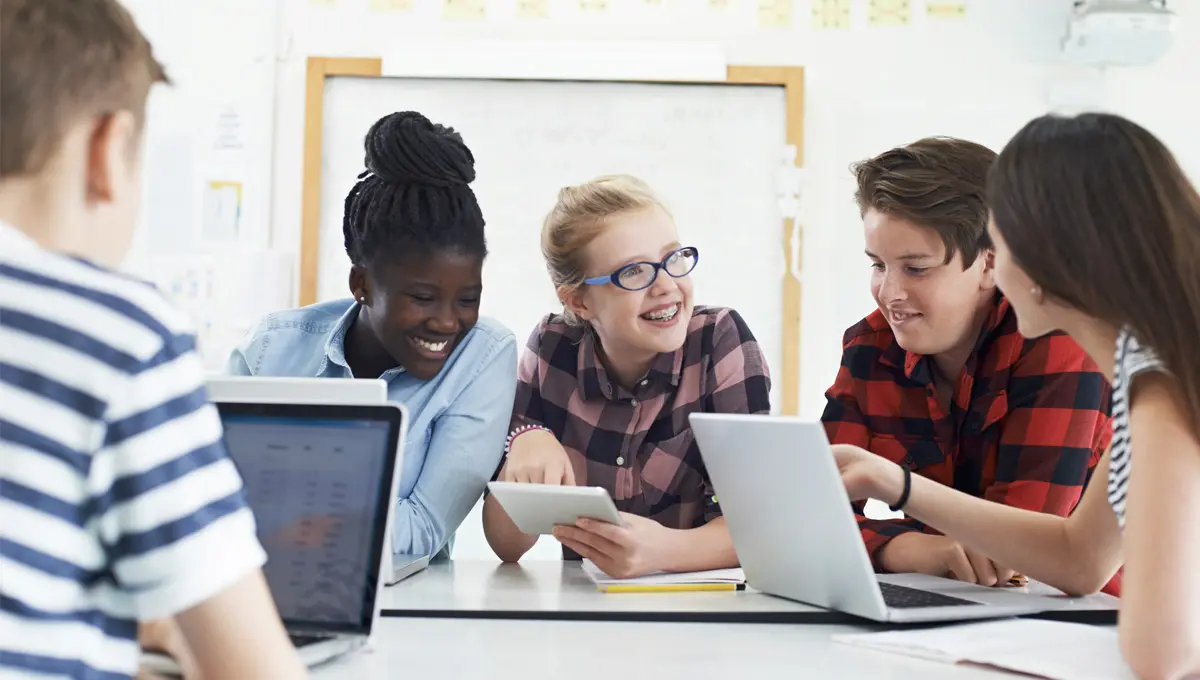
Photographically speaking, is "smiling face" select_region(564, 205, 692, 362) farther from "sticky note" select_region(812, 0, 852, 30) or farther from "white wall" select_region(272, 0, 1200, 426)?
"sticky note" select_region(812, 0, 852, 30)

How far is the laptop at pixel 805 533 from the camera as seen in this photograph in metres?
1.19

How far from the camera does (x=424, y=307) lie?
1812 mm

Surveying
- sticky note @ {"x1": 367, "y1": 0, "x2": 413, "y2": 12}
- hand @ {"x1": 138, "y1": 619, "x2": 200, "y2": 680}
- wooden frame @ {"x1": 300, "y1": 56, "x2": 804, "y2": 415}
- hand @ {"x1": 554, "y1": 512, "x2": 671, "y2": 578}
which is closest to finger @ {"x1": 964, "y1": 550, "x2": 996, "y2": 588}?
hand @ {"x1": 554, "y1": 512, "x2": 671, "y2": 578}

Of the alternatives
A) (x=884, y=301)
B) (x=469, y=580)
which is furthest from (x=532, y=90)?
(x=469, y=580)

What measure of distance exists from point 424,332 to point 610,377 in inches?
13.4

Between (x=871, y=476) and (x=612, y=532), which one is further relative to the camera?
(x=612, y=532)

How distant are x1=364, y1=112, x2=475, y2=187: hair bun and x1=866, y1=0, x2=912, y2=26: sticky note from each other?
5.94ft

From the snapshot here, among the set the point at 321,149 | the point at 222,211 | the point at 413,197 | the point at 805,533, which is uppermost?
the point at 321,149

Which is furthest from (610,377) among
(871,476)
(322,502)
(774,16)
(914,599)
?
(774,16)

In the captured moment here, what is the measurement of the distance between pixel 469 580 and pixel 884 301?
751 mm

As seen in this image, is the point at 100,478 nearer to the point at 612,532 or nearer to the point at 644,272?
the point at 612,532

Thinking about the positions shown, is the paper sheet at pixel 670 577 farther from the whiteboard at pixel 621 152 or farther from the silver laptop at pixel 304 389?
the whiteboard at pixel 621 152

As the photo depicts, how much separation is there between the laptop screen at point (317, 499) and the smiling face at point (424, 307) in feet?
2.52

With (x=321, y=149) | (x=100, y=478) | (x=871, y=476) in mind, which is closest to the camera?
(x=100, y=478)
